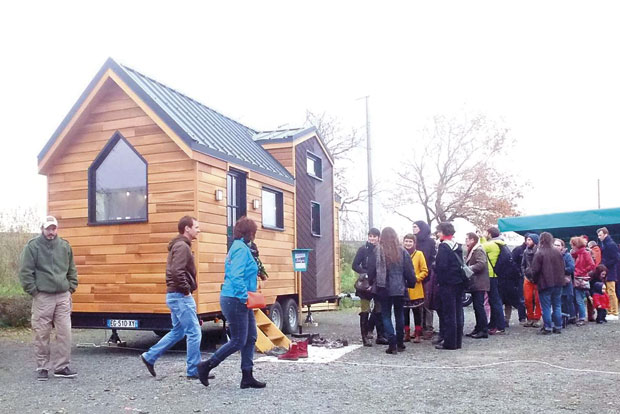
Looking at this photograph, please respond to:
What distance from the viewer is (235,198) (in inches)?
422

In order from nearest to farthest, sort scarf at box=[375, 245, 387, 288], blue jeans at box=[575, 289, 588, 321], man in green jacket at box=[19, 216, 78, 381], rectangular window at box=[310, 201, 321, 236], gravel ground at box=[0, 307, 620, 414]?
gravel ground at box=[0, 307, 620, 414] → man in green jacket at box=[19, 216, 78, 381] → scarf at box=[375, 245, 387, 288] → blue jeans at box=[575, 289, 588, 321] → rectangular window at box=[310, 201, 321, 236]

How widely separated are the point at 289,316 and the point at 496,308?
3759 millimetres

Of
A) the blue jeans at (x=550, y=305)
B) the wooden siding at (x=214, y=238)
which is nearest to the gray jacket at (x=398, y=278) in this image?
the wooden siding at (x=214, y=238)

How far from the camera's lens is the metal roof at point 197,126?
9359mm

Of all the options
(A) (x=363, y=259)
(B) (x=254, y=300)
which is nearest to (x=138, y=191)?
A: (A) (x=363, y=259)

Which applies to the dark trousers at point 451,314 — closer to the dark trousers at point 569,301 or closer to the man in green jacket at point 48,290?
the dark trousers at point 569,301

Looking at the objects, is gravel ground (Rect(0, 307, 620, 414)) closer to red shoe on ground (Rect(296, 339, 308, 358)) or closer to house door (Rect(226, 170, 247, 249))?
red shoe on ground (Rect(296, 339, 308, 358))

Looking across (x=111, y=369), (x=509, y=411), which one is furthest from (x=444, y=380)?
(x=111, y=369)

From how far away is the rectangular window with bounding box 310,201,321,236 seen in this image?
14003 millimetres

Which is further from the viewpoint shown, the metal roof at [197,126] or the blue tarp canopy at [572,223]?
the blue tarp canopy at [572,223]

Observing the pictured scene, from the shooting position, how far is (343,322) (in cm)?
1460

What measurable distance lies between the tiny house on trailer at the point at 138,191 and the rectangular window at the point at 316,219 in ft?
9.55

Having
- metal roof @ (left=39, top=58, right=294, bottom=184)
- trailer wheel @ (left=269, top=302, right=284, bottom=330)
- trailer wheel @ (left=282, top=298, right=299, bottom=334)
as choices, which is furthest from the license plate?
trailer wheel @ (left=282, top=298, right=299, bottom=334)

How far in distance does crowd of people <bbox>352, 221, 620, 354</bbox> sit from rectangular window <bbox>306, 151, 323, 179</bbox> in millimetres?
3856
